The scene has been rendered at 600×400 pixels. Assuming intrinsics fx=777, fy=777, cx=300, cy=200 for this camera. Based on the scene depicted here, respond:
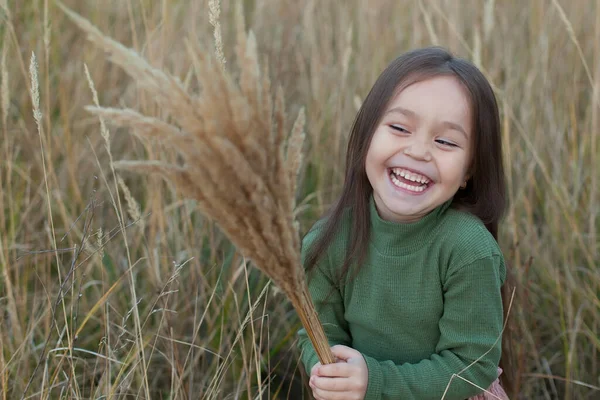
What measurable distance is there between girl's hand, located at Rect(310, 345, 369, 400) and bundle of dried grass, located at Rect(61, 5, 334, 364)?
393mm

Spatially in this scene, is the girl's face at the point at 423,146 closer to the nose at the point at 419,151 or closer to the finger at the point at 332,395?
the nose at the point at 419,151

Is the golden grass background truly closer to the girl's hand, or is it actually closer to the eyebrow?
the girl's hand

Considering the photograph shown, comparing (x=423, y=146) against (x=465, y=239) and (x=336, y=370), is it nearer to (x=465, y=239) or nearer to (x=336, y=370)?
(x=465, y=239)

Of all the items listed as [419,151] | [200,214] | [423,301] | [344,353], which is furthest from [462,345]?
[200,214]

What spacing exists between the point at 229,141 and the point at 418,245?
69cm

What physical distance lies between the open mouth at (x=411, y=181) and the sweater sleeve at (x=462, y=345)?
0.52ft

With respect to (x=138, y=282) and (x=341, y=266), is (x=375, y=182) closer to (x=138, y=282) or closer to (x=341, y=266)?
(x=341, y=266)

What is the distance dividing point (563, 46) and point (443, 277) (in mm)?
1532

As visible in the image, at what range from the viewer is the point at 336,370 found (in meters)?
1.23

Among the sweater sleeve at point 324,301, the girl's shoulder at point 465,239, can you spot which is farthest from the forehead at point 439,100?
the sweater sleeve at point 324,301

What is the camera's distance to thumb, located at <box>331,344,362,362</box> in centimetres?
132

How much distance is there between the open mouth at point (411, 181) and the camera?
1331 millimetres

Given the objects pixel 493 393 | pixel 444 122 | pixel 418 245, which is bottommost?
pixel 493 393

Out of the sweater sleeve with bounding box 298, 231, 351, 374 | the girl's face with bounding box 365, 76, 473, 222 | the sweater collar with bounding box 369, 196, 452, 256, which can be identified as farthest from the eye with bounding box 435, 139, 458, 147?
the sweater sleeve with bounding box 298, 231, 351, 374
